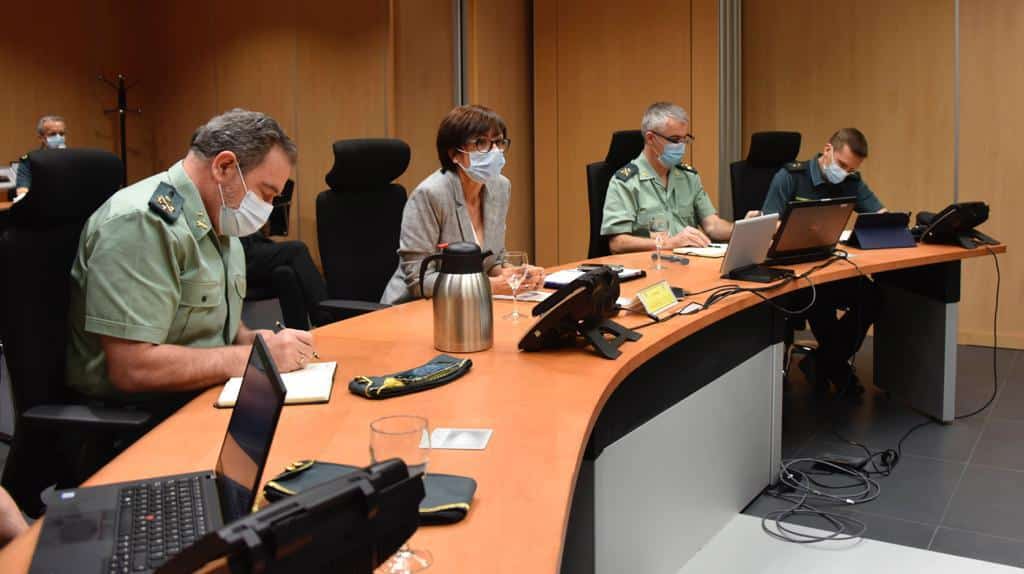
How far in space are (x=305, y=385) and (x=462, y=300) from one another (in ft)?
1.44

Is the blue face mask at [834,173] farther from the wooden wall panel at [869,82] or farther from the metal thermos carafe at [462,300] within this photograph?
the metal thermos carafe at [462,300]

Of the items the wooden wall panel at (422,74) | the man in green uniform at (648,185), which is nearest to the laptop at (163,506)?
the man in green uniform at (648,185)

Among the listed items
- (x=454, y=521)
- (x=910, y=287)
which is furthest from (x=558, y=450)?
(x=910, y=287)

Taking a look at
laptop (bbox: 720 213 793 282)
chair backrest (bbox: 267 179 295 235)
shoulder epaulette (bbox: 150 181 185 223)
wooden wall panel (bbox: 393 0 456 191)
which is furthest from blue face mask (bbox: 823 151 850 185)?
chair backrest (bbox: 267 179 295 235)

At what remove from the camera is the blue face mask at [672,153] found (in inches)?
157

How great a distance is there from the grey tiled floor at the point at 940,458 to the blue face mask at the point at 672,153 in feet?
4.04

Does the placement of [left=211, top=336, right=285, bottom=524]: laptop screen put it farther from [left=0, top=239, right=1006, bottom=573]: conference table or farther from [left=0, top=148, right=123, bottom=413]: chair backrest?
[left=0, top=148, right=123, bottom=413]: chair backrest

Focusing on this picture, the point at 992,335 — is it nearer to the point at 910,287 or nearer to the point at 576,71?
the point at 910,287

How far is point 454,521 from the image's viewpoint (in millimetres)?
1200

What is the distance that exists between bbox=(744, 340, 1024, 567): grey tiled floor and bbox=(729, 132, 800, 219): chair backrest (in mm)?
933

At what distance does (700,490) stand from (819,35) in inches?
156

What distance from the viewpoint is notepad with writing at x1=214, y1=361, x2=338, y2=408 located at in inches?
68.3

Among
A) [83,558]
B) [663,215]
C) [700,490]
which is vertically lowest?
[700,490]

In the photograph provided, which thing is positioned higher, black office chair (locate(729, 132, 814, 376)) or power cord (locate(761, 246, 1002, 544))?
black office chair (locate(729, 132, 814, 376))
